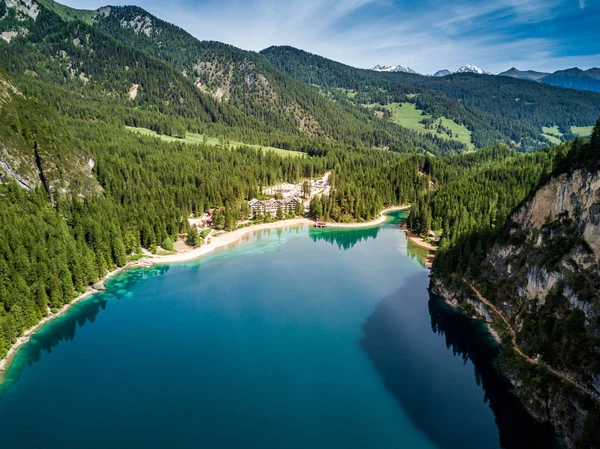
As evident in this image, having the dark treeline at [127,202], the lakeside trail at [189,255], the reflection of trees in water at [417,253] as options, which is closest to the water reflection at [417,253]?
the reflection of trees in water at [417,253]

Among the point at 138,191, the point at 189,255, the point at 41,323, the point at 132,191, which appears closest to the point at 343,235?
the point at 189,255

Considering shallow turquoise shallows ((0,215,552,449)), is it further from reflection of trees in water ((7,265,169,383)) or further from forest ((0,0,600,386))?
forest ((0,0,600,386))

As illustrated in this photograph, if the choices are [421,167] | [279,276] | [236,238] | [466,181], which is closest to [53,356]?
[279,276]

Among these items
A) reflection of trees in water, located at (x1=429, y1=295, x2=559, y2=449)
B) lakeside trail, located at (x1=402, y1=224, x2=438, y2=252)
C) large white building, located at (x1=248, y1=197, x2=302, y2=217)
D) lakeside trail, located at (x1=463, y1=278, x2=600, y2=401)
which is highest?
large white building, located at (x1=248, y1=197, x2=302, y2=217)

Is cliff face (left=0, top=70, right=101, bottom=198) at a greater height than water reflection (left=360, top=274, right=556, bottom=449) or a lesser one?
greater

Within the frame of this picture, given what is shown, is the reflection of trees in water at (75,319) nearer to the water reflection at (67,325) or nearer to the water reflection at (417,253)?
the water reflection at (67,325)

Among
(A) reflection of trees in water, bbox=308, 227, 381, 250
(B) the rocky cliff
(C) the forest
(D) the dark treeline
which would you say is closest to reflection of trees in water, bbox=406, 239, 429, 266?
(C) the forest
